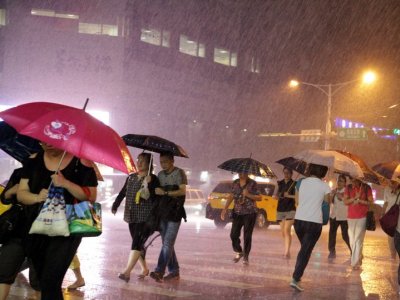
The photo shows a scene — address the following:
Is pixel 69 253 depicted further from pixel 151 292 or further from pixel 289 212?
pixel 289 212

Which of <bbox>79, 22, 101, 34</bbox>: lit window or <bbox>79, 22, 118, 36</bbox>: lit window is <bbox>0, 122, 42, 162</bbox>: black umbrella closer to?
<bbox>79, 22, 118, 36</bbox>: lit window

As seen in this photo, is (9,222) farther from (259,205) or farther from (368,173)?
(259,205)

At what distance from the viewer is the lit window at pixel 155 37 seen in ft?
182

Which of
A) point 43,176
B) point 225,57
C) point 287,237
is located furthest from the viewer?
point 225,57

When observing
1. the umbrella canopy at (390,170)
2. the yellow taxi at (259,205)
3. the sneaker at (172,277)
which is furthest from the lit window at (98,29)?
the sneaker at (172,277)

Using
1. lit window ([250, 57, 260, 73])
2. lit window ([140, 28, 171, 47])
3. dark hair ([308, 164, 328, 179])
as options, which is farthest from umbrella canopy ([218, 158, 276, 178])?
lit window ([250, 57, 260, 73])

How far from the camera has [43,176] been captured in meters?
4.96

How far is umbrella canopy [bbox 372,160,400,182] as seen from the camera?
11.4m

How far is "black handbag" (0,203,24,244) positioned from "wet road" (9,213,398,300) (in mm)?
2688

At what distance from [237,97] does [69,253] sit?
205 feet

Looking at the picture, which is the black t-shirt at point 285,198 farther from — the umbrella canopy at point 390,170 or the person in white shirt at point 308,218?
the person in white shirt at point 308,218

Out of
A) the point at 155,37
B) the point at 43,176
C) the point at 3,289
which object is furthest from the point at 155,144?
the point at 155,37

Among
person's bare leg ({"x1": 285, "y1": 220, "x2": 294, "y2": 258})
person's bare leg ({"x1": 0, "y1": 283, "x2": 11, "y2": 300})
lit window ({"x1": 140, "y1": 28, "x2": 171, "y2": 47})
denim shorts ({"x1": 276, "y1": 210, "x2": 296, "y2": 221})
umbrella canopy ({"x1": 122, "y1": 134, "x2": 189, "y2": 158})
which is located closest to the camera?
person's bare leg ({"x1": 0, "y1": 283, "x2": 11, "y2": 300})

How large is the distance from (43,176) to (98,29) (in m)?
50.1
